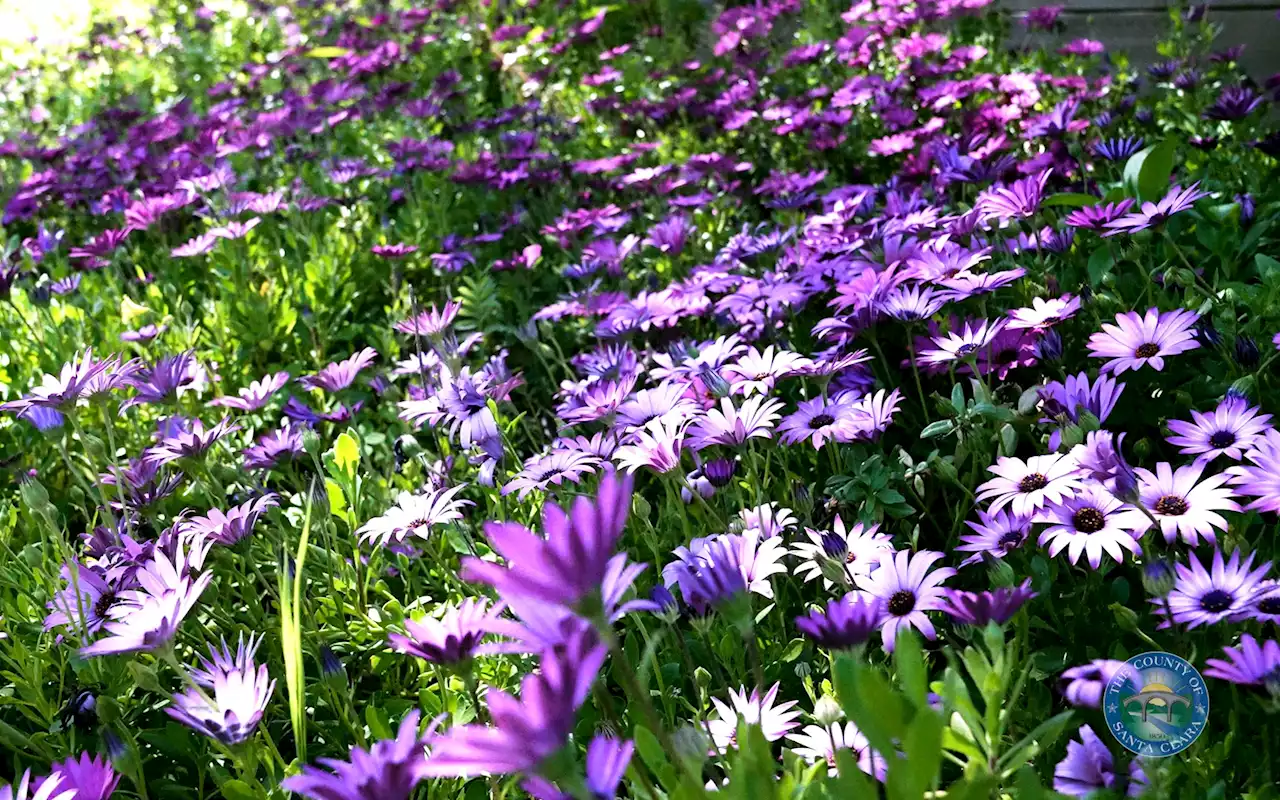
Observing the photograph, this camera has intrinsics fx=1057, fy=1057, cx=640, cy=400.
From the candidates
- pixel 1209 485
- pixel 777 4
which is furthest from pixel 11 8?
pixel 1209 485

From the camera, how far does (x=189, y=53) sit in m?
7.01

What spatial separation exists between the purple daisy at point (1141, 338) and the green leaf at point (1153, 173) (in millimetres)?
621

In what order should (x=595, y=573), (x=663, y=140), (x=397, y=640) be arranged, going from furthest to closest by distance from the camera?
(x=663, y=140), (x=397, y=640), (x=595, y=573)

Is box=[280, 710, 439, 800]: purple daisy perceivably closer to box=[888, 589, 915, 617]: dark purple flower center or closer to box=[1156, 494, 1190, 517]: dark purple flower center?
box=[888, 589, 915, 617]: dark purple flower center

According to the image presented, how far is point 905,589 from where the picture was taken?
125 centimetres

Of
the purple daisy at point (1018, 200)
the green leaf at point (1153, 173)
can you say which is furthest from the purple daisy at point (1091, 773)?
Result: the green leaf at point (1153, 173)

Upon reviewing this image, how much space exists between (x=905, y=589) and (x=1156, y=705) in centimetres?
31

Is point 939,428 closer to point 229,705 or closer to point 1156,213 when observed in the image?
point 1156,213

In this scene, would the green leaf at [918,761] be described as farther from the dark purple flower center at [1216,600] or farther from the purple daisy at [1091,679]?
the dark purple flower center at [1216,600]

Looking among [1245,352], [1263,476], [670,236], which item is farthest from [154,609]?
[670,236]

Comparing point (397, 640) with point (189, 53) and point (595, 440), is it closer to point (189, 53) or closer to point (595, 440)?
point (595, 440)

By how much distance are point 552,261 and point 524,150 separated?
0.62 metres

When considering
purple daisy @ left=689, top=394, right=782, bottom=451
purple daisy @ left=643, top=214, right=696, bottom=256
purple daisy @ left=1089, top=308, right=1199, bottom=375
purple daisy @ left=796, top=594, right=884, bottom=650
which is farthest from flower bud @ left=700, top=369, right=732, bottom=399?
purple daisy @ left=643, top=214, right=696, bottom=256

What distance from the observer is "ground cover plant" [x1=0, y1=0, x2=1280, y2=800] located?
983mm
